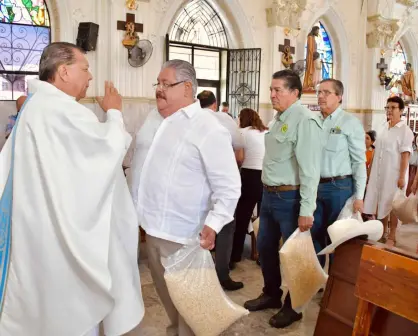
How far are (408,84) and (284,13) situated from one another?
544 centimetres

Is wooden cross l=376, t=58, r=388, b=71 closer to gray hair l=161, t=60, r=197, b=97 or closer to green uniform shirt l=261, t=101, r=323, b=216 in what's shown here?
green uniform shirt l=261, t=101, r=323, b=216

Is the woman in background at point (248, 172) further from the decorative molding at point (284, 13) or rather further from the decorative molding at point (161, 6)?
the decorative molding at point (284, 13)

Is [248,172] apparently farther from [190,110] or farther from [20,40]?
[20,40]

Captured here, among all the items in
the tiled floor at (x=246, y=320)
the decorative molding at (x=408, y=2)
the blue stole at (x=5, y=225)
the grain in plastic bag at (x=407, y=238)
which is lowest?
the grain in plastic bag at (x=407, y=238)

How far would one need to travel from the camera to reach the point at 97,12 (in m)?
6.23

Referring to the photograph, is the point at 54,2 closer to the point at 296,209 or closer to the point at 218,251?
the point at 218,251

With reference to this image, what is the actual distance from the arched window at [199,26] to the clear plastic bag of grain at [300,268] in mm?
5518

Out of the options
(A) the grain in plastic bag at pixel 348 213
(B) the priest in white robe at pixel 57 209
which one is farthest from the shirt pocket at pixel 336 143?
(B) the priest in white robe at pixel 57 209

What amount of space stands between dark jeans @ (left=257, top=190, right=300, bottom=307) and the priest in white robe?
1291 millimetres

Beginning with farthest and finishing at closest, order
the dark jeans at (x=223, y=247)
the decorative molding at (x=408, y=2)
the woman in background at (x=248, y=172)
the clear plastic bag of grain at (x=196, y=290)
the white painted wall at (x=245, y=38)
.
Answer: the decorative molding at (x=408, y=2) < the white painted wall at (x=245, y=38) < the woman in background at (x=248, y=172) < the dark jeans at (x=223, y=247) < the clear plastic bag of grain at (x=196, y=290)

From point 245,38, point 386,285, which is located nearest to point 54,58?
point 386,285

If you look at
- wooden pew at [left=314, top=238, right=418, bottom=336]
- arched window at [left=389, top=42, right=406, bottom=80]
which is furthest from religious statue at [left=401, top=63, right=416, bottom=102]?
wooden pew at [left=314, top=238, right=418, bottom=336]

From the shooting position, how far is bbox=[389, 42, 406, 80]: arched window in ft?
39.6

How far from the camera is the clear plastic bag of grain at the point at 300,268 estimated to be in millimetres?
2746
